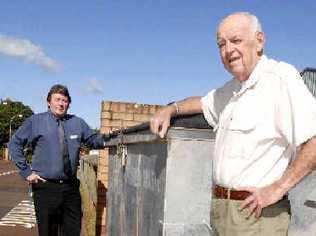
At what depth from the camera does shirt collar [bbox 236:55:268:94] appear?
251 cm

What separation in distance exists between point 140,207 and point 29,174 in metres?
1.88

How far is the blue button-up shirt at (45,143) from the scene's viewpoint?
5578mm

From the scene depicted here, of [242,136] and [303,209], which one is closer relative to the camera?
[242,136]

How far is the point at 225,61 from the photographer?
260 cm

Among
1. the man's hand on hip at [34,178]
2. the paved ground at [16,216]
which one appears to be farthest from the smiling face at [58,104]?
the paved ground at [16,216]

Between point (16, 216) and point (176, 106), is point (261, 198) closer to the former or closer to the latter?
point (176, 106)

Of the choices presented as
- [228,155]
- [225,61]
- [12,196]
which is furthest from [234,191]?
[12,196]

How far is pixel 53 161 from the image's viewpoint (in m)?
5.57

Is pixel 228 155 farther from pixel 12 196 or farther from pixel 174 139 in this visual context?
pixel 12 196

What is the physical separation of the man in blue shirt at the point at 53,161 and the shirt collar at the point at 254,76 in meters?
3.34

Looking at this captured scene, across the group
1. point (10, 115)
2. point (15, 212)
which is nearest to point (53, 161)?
point (15, 212)

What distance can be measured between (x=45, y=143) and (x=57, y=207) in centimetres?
63

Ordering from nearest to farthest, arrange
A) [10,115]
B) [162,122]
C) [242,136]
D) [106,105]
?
[242,136]
[162,122]
[106,105]
[10,115]

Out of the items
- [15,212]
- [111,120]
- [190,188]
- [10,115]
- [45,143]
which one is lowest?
[15,212]
